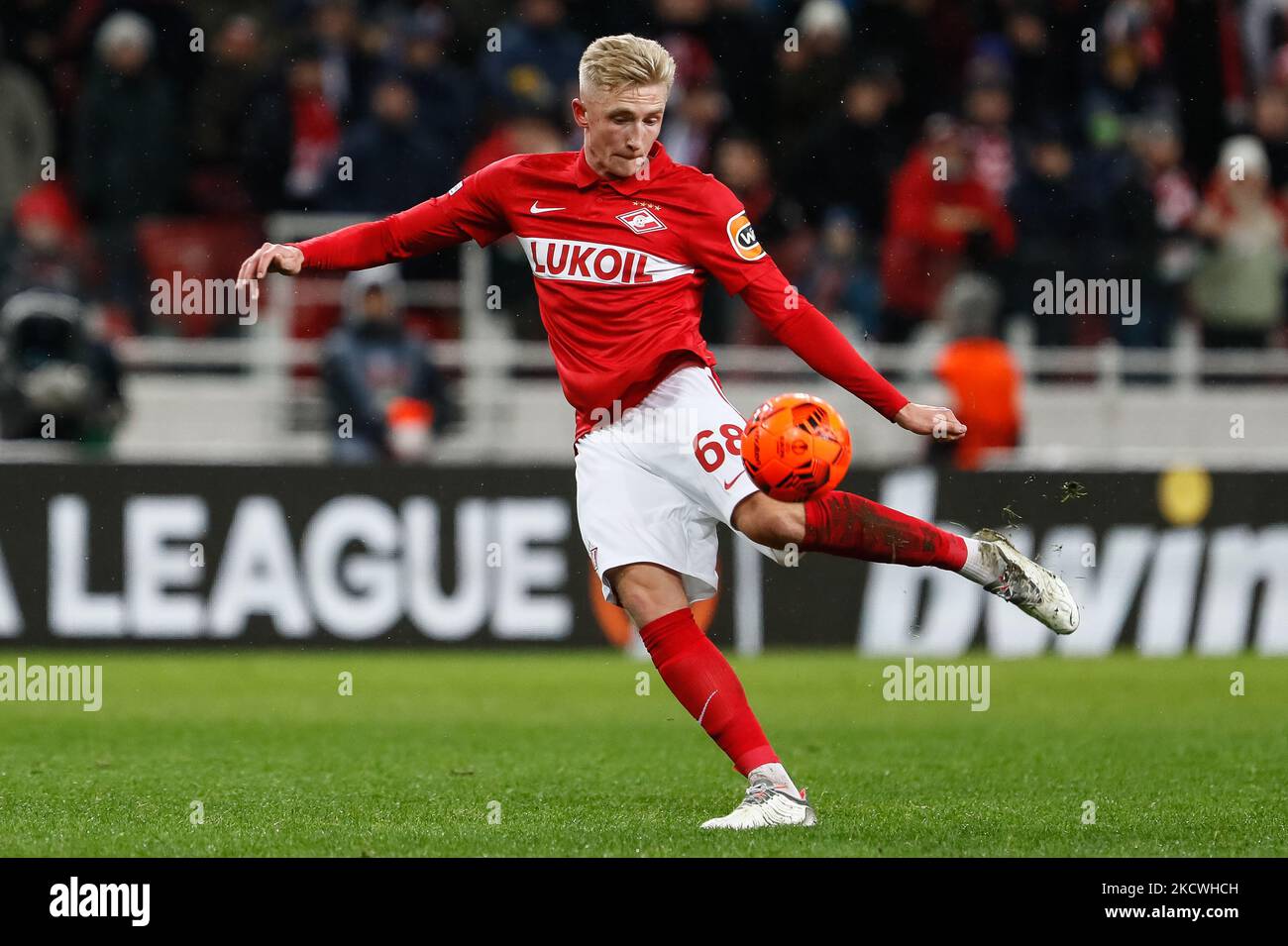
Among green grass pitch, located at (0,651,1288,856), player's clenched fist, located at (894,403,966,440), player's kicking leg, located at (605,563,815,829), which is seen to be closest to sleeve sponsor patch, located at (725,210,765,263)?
player's clenched fist, located at (894,403,966,440)

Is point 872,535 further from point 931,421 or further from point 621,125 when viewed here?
point 621,125

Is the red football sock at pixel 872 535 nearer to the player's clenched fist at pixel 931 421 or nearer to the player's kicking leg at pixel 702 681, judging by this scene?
the player's clenched fist at pixel 931 421

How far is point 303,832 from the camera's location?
670 centimetres

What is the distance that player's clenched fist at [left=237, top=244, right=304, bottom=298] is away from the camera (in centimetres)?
682

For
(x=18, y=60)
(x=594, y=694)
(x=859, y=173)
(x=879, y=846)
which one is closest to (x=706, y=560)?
(x=879, y=846)

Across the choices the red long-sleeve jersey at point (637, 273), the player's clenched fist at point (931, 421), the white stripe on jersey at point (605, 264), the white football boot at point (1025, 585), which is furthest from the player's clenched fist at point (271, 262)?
the white football boot at point (1025, 585)

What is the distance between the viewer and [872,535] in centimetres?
691

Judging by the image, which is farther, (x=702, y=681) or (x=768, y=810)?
(x=702, y=681)

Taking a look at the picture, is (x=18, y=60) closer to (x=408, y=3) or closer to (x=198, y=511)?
(x=408, y=3)

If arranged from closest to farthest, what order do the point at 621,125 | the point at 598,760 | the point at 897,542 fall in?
the point at 621,125 → the point at 897,542 → the point at 598,760
